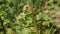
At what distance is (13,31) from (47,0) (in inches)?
31.1

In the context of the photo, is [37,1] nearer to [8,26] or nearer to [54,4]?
[8,26]

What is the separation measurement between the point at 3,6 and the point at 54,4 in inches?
29.7

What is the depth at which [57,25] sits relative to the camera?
2.18m

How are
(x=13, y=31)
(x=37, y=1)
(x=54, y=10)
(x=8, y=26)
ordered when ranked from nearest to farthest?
(x=37, y=1) < (x=13, y=31) < (x=8, y=26) < (x=54, y=10)

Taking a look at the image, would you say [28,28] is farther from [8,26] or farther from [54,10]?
[54,10]

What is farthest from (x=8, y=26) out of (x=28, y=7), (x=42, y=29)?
(x=28, y=7)

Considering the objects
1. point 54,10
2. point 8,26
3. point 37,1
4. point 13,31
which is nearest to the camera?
point 37,1

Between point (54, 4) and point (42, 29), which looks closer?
point (42, 29)

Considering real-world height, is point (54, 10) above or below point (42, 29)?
above

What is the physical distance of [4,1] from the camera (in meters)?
2.55

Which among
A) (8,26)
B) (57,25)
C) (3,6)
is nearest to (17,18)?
(8,26)

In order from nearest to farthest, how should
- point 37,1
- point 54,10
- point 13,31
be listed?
1. point 37,1
2. point 13,31
3. point 54,10

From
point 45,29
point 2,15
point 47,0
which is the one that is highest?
point 47,0

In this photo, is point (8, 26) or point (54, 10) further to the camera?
point (54, 10)
